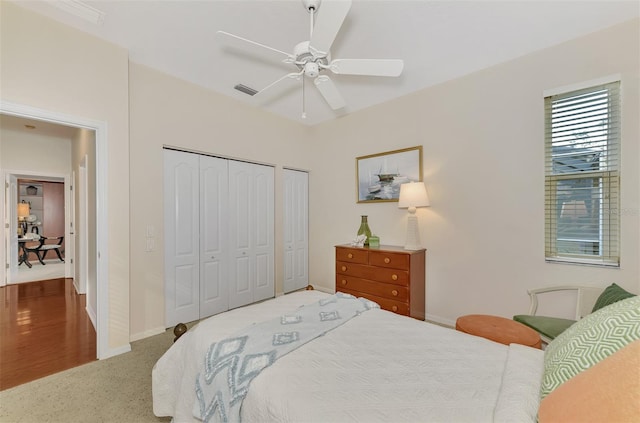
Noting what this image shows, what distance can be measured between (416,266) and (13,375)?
369cm

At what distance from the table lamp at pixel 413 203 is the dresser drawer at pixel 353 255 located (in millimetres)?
494

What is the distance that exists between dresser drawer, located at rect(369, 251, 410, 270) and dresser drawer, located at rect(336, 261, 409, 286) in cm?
5

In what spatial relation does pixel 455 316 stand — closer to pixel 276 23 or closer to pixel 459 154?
pixel 459 154

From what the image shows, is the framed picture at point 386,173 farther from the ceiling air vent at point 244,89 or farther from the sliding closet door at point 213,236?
the sliding closet door at point 213,236

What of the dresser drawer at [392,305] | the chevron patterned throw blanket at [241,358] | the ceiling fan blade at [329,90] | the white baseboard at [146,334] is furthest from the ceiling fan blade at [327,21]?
the white baseboard at [146,334]

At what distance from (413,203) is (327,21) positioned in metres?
2.16

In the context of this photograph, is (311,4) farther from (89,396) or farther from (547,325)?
(89,396)

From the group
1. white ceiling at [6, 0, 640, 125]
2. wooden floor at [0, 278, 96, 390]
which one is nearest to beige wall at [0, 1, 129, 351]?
white ceiling at [6, 0, 640, 125]

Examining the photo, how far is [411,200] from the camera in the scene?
315cm

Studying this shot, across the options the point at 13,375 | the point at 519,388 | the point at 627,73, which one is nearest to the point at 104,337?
the point at 13,375

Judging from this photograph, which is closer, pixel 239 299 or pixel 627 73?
pixel 627 73

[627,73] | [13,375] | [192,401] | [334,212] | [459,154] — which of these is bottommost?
[13,375]

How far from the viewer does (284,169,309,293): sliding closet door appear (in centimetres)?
440

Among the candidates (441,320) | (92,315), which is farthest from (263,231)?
(441,320)
